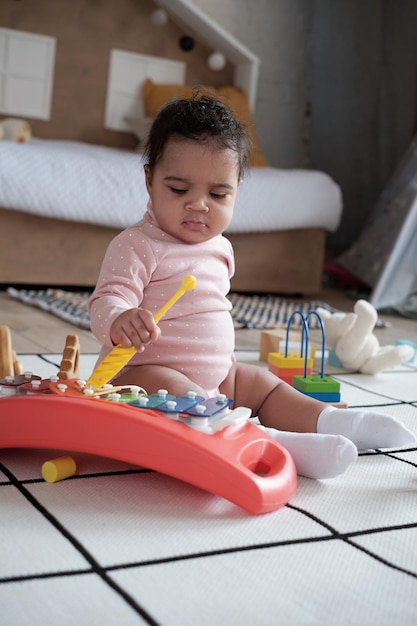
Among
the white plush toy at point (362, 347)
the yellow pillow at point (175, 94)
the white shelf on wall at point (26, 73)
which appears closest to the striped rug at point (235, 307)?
the white plush toy at point (362, 347)

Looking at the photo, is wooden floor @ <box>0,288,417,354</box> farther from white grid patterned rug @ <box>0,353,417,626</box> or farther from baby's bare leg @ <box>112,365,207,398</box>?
white grid patterned rug @ <box>0,353,417,626</box>

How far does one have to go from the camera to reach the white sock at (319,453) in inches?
36.6

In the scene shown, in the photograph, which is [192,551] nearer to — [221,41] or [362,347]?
[362,347]

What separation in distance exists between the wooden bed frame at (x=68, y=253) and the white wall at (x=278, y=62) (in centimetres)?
92

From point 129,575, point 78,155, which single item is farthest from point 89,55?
point 129,575

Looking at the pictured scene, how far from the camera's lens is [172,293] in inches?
44.7

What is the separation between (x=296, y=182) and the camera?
285 centimetres

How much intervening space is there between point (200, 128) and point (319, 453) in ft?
1.49

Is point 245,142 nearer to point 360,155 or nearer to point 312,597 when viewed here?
point 312,597

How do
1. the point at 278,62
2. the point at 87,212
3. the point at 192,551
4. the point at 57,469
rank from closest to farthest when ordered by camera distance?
the point at 192,551, the point at 57,469, the point at 87,212, the point at 278,62

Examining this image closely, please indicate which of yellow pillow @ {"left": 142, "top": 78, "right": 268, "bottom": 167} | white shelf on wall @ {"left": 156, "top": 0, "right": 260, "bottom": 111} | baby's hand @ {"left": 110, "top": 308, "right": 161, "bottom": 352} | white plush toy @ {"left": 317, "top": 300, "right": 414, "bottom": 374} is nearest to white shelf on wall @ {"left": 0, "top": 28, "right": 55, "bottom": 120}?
yellow pillow @ {"left": 142, "top": 78, "right": 268, "bottom": 167}

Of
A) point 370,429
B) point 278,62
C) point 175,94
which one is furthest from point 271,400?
point 278,62

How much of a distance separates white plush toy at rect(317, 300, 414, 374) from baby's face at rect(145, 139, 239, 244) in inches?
21.3

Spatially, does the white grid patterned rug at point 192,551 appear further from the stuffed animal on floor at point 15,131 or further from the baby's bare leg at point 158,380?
the stuffed animal on floor at point 15,131
